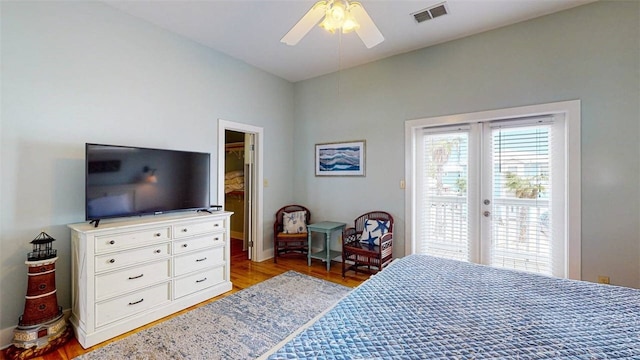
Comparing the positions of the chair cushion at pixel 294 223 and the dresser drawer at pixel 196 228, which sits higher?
the dresser drawer at pixel 196 228

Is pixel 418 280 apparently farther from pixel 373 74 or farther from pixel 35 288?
pixel 373 74

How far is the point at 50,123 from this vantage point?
7.30 feet

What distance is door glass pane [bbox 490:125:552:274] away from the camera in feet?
9.27

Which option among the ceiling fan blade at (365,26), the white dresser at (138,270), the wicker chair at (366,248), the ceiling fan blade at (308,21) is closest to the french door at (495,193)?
the wicker chair at (366,248)

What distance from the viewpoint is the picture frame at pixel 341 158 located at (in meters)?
3.93

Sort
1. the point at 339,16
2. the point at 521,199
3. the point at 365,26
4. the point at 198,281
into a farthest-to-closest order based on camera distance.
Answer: the point at 521,199, the point at 198,281, the point at 365,26, the point at 339,16

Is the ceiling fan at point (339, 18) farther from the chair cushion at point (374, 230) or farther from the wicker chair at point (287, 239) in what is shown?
the wicker chair at point (287, 239)

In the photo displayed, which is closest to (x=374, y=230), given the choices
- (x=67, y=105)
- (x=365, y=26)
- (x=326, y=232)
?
(x=326, y=232)

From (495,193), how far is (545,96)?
43.1 inches

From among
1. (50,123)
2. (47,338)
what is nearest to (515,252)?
(47,338)

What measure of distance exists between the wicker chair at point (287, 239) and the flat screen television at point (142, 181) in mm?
1325

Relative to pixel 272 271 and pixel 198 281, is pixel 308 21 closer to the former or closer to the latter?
pixel 198 281

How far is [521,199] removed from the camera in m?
2.93

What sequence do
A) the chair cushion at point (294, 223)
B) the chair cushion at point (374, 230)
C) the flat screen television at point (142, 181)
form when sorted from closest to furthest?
1. the flat screen television at point (142, 181)
2. the chair cushion at point (374, 230)
3. the chair cushion at point (294, 223)
